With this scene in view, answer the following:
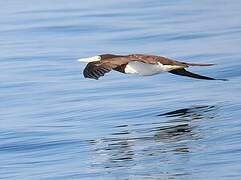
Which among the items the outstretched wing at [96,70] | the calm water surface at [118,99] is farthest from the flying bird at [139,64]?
the calm water surface at [118,99]

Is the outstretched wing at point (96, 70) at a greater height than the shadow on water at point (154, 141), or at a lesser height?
greater

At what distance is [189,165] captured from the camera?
12664 millimetres

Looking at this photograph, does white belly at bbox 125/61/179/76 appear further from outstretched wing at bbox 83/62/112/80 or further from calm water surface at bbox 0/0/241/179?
outstretched wing at bbox 83/62/112/80

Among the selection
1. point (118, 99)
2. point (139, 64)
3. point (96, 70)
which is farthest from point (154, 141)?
point (118, 99)

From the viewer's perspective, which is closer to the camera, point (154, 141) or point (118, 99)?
point (154, 141)

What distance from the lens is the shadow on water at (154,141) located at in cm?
1319

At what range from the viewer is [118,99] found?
17062 mm

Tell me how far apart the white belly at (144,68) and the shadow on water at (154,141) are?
0.60 m

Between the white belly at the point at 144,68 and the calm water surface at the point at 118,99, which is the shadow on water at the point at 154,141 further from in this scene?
the white belly at the point at 144,68

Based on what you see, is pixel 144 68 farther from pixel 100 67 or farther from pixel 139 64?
pixel 100 67

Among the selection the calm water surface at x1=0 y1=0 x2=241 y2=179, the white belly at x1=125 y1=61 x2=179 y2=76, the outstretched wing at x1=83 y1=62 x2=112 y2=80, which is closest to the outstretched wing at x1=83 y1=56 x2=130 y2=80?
the outstretched wing at x1=83 y1=62 x2=112 y2=80

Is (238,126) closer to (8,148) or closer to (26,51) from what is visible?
(8,148)

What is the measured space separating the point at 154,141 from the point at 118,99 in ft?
9.77

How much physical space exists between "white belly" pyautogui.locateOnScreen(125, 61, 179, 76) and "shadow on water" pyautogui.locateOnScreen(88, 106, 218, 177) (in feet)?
1.96
